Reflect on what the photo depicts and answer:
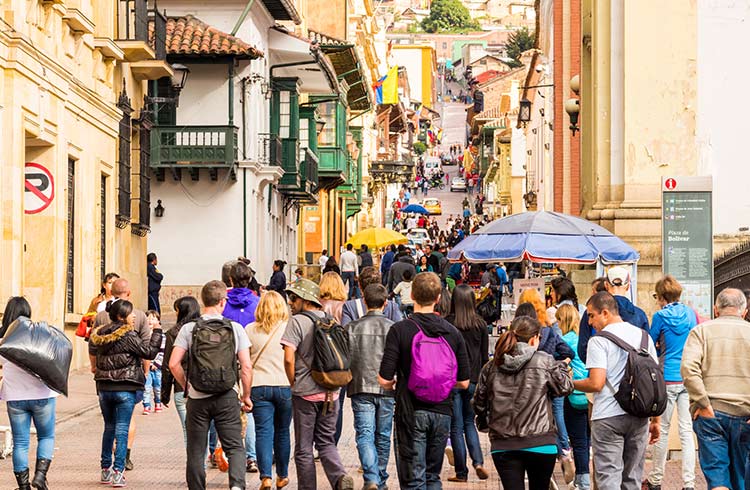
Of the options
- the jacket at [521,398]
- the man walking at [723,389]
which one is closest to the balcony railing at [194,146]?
the man walking at [723,389]

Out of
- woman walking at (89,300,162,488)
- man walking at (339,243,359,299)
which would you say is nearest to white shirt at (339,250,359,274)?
man walking at (339,243,359,299)

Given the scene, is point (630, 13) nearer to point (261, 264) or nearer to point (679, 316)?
point (679, 316)

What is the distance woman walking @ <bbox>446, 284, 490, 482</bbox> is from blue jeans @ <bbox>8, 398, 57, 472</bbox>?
3.46 metres

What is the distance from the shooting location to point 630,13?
58.5 feet

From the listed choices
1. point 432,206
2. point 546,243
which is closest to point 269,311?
point 546,243

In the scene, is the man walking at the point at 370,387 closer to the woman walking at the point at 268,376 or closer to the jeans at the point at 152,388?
the woman walking at the point at 268,376

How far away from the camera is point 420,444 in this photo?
1024 centimetres

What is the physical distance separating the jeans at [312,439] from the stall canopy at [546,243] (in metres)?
6.06

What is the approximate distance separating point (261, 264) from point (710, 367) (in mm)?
28722

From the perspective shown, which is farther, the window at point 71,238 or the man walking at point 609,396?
the window at point 71,238

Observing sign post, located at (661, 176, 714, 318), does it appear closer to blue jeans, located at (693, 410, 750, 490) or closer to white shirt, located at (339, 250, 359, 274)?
blue jeans, located at (693, 410, 750, 490)

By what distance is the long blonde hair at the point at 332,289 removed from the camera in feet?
41.3

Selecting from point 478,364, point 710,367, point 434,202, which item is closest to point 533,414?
point 710,367

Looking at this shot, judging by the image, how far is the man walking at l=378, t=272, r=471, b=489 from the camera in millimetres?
10102
